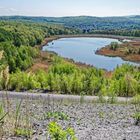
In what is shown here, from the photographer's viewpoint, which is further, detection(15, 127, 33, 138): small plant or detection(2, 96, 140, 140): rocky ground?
detection(2, 96, 140, 140): rocky ground

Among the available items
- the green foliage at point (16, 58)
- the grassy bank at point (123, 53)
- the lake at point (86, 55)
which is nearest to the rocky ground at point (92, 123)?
the green foliage at point (16, 58)

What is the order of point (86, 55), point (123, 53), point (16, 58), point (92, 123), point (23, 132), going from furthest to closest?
point (123, 53)
point (86, 55)
point (16, 58)
point (92, 123)
point (23, 132)

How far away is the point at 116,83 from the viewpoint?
88.2 ft

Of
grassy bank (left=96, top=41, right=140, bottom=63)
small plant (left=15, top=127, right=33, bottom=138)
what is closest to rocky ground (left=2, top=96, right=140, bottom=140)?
small plant (left=15, top=127, right=33, bottom=138)

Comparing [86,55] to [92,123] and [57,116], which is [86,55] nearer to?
[57,116]

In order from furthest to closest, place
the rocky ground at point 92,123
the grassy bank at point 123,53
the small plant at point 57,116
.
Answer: the grassy bank at point 123,53 < the small plant at point 57,116 < the rocky ground at point 92,123

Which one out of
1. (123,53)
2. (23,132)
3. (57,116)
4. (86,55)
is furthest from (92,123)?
(123,53)

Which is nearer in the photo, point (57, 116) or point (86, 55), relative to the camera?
point (57, 116)

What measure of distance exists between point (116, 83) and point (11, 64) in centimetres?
3081

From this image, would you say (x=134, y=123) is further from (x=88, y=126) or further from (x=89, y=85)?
(x=89, y=85)

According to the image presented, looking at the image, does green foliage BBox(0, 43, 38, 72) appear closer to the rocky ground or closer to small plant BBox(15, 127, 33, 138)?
the rocky ground

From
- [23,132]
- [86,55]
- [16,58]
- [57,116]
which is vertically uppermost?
[23,132]

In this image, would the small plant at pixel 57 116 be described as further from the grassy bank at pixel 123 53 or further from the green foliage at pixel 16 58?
the grassy bank at pixel 123 53

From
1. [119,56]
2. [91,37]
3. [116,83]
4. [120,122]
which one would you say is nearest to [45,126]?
[120,122]
